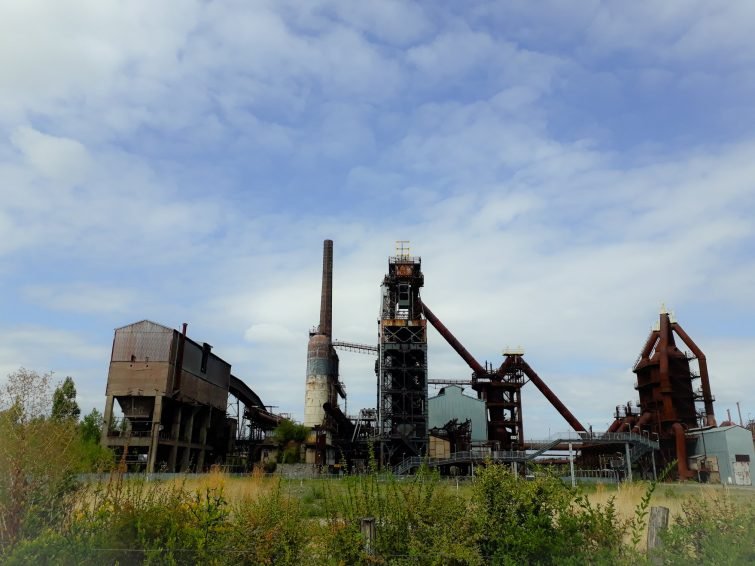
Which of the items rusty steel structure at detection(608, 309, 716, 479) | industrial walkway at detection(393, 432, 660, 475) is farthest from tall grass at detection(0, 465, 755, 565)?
rusty steel structure at detection(608, 309, 716, 479)

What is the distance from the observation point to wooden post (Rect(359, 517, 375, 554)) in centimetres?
798

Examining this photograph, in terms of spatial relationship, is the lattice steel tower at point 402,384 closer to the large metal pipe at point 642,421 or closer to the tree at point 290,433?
the tree at point 290,433

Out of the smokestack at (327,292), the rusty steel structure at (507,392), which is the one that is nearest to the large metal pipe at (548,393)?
the rusty steel structure at (507,392)

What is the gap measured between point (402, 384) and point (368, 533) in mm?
48553

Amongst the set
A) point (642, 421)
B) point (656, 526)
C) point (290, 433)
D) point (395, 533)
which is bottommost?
point (395, 533)

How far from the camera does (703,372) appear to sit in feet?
175

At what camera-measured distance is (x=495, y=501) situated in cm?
856

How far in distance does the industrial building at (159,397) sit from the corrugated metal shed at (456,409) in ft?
82.2

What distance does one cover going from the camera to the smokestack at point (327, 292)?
6608 cm

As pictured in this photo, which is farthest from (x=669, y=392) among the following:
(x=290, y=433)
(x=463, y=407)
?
(x=290, y=433)

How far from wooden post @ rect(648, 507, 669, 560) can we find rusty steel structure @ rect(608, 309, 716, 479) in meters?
47.2

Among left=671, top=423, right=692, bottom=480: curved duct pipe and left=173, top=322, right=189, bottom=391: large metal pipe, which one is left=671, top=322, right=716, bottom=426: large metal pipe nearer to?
left=671, top=423, right=692, bottom=480: curved duct pipe

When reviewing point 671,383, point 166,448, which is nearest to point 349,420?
point 166,448

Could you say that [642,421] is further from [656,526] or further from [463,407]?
[656,526]
